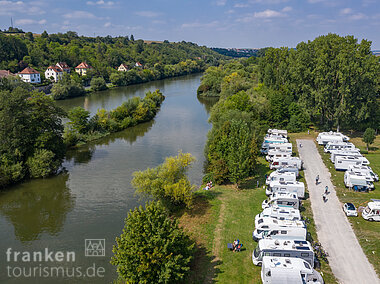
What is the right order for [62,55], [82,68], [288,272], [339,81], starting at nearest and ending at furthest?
1. [288,272]
2. [339,81]
3. [82,68]
4. [62,55]

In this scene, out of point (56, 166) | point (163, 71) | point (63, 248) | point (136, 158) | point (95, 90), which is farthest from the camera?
point (163, 71)

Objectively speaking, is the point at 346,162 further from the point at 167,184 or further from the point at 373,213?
the point at 167,184

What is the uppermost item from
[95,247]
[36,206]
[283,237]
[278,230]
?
[278,230]

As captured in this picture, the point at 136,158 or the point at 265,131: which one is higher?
the point at 265,131

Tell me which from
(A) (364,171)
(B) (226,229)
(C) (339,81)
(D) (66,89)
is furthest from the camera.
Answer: (D) (66,89)

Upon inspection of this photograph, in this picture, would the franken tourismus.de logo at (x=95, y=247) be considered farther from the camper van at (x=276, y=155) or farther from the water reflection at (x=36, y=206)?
→ the camper van at (x=276, y=155)

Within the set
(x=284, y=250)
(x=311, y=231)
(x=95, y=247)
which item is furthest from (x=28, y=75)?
(x=284, y=250)

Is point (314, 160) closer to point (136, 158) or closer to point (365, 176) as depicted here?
point (365, 176)

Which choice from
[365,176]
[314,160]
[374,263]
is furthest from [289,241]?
[314,160]

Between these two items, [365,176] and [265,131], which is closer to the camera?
[365,176]
